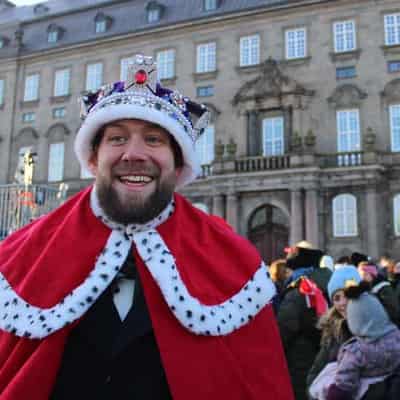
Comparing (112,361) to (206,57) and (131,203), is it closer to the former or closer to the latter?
(131,203)

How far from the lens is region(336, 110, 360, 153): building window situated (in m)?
22.5

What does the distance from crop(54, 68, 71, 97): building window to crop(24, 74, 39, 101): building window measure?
4.69ft

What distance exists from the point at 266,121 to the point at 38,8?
892 inches

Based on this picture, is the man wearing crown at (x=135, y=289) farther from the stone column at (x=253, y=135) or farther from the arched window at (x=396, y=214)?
the stone column at (x=253, y=135)

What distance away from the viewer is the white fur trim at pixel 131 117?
226 cm

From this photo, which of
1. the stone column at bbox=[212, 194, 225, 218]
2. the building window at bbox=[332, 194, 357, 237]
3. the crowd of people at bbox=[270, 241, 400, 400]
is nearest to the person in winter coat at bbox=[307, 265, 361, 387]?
the crowd of people at bbox=[270, 241, 400, 400]

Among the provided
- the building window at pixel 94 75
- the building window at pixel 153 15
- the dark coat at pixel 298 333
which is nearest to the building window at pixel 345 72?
the building window at pixel 153 15

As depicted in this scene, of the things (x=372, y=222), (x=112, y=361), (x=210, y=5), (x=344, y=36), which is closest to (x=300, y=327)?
(x=112, y=361)

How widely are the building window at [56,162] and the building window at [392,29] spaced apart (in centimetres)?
1849

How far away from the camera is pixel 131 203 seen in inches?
87.1

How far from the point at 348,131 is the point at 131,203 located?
71.8ft

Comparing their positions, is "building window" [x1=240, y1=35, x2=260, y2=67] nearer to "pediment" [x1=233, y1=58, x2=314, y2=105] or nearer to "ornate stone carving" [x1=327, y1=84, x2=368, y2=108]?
"pediment" [x1=233, y1=58, x2=314, y2=105]

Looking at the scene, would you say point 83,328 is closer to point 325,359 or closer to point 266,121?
point 325,359

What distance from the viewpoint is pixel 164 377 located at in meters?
2.07
